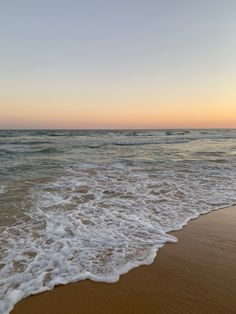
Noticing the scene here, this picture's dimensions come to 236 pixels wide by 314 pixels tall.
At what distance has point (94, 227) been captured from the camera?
187 inches

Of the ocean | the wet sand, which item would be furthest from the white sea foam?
the wet sand

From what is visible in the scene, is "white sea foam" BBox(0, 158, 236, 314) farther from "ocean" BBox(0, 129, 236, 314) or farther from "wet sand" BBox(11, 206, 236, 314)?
"wet sand" BBox(11, 206, 236, 314)

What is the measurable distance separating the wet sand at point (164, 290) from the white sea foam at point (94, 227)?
16 centimetres

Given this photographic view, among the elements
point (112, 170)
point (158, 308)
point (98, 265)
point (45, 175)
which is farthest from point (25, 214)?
point (112, 170)

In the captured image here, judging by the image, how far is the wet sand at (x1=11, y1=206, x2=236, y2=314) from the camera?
271 cm

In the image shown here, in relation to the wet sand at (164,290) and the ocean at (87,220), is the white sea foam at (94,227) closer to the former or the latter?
the ocean at (87,220)

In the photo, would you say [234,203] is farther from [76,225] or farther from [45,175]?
[45,175]

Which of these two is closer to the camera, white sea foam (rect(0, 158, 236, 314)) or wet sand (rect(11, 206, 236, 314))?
wet sand (rect(11, 206, 236, 314))

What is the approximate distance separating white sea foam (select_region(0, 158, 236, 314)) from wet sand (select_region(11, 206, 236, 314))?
165 millimetres

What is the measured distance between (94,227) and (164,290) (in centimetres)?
199

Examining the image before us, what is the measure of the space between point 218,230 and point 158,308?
94.9 inches

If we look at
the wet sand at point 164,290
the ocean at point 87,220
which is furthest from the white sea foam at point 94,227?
the wet sand at point 164,290

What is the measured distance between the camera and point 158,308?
2703 mm

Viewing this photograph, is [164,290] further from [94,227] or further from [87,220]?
[87,220]
